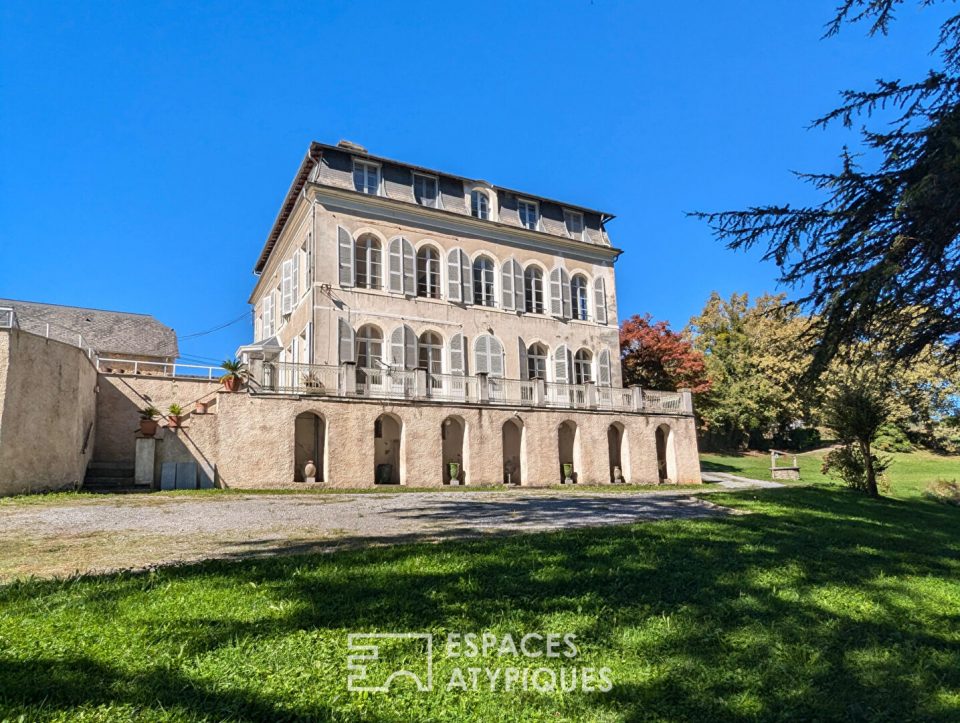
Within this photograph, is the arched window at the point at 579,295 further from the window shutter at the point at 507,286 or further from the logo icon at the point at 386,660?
the logo icon at the point at 386,660

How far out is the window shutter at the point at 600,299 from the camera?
81.3 ft

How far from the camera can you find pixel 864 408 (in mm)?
13781

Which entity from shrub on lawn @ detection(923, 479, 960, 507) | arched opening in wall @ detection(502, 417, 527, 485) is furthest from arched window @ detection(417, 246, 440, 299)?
shrub on lawn @ detection(923, 479, 960, 507)

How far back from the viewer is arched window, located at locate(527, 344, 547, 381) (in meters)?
22.9

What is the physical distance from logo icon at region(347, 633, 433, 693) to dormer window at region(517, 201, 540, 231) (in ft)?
71.1

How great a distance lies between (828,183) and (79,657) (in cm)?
869

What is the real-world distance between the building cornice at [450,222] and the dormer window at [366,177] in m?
0.61

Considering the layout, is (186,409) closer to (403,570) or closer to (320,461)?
(320,461)

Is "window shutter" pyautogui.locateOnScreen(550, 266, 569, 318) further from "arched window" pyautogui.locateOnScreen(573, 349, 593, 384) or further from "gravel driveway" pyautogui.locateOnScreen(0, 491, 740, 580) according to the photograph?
"gravel driveway" pyautogui.locateOnScreen(0, 491, 740, 580)

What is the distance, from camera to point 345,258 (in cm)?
1938

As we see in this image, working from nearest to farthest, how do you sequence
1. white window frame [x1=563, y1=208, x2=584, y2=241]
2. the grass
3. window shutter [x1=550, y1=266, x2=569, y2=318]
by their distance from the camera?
1. the grass
2. window shutter [x1=550, y1=266, x2=569, y2=318]
3. white window frame [x1=563, y1=208, x2=584, y2=241]

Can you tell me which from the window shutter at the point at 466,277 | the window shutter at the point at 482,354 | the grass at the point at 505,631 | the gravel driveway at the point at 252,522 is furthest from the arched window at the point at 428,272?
the grass at the point at 505,631

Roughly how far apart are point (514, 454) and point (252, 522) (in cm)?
1470

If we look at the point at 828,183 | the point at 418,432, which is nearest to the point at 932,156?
the point at 828,183
